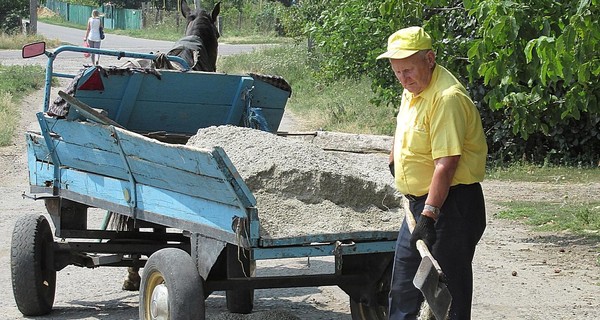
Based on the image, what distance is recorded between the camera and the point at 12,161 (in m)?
15.4

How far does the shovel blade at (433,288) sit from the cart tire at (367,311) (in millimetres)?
1487

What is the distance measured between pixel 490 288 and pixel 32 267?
340cm

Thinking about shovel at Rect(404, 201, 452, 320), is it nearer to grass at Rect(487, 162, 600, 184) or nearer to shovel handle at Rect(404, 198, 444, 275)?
shovel handle at Rect(404, 198, 444, 275)

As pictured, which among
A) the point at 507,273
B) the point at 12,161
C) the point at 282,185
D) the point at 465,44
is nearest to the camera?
the point at 282,185

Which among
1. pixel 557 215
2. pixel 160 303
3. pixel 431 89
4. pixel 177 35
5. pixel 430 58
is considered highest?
pixel 430 58

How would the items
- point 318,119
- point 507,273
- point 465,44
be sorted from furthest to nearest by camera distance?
point 318,119 < point 465,44 < point 507,273

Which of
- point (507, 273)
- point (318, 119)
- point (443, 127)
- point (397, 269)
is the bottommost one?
point (318, 119)

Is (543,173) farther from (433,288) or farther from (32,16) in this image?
(32,16)

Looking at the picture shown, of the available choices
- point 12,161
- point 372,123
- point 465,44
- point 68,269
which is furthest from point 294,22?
point 68,269

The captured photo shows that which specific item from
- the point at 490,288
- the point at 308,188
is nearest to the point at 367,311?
the point at 308,188

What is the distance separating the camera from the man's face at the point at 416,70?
4.86 meters

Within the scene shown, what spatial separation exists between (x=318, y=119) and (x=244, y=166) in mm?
14403

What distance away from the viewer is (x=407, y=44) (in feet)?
15.8

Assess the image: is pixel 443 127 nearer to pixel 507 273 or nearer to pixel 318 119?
pixel 507 273
